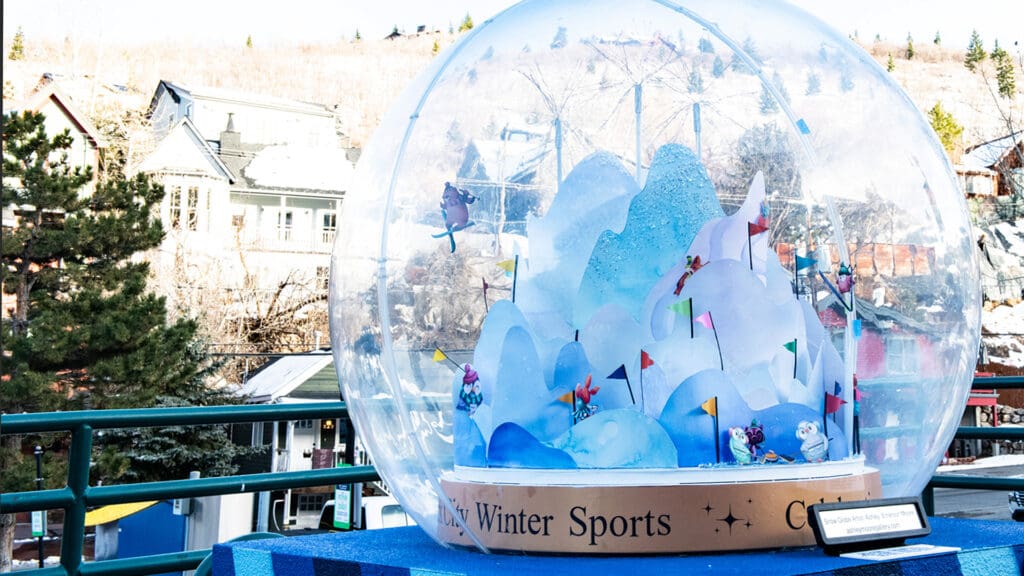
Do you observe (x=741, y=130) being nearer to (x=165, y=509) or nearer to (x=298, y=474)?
(x=298, y=474)

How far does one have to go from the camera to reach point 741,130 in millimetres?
1595

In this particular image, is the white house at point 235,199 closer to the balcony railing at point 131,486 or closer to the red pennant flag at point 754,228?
the balcony railing at point 131,486

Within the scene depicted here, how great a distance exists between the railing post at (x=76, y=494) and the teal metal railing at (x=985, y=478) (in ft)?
7.11

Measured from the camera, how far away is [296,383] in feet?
70.1

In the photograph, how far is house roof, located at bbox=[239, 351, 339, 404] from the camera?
69.1 feet

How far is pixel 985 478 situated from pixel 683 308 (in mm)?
2212

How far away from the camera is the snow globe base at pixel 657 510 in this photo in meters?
1.33

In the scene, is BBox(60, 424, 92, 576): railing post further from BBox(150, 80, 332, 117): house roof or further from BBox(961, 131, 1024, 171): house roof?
BBox(150, 80, 332, 117): house roof

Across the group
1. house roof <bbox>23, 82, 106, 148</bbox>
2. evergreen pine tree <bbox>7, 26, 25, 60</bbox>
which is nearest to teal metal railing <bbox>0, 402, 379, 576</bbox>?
house roof <bbox>23, 82, 106, 148</bbox>

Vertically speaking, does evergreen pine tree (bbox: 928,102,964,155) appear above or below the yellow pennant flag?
above

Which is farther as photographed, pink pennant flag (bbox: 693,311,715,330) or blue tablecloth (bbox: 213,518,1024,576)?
pink pennant flag (bbox: 693,311,715,330)

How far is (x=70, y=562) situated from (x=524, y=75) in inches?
60.7

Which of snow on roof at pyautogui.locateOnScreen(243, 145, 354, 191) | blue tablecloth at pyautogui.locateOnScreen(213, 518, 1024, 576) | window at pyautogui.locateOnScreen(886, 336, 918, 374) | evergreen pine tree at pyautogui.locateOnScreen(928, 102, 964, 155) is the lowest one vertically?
blue tablecloth at pyautogui.locateOnScreen(213, 518, 1024, 576)

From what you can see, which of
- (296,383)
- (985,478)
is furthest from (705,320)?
(296,383)
